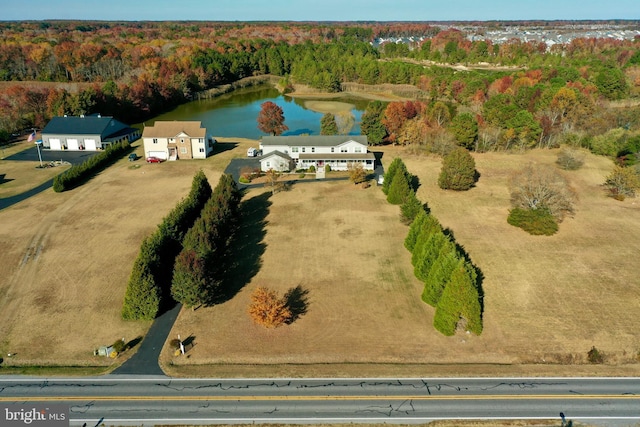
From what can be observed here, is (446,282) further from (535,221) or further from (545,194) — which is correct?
(545,194)

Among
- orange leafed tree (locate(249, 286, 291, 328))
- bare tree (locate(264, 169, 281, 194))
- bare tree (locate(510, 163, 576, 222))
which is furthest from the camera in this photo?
bare tree (locate(264, 169, 281, 194))

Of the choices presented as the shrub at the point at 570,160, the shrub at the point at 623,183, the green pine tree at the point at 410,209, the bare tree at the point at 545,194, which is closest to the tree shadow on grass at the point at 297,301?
the green pine tree at the point at 410,209

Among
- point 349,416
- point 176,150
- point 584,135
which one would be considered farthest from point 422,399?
point 584,135

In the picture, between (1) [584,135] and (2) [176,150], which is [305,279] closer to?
(2) [176,150]

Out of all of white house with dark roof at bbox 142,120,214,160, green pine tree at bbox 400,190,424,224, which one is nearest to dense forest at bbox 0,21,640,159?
green pine tree at bbox 400,190,424,224

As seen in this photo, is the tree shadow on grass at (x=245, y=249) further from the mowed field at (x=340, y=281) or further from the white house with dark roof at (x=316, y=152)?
the white house with dark roof at (x=316, y=152)

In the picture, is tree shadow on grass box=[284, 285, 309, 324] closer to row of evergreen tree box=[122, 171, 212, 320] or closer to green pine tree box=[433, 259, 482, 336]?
row of evergreen tree box=[122, 171, 212, 320]

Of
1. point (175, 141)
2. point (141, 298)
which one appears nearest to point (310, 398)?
point (141, 298)
